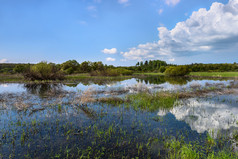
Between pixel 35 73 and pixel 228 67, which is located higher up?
pixel 228 67

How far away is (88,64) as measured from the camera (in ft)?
274

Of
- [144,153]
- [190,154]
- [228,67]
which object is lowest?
[144,153]

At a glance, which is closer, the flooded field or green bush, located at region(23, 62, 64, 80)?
the flooded field

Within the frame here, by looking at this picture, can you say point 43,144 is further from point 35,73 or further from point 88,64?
point 88,64

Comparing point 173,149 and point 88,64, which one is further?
point 88,64

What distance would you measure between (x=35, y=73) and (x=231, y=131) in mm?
45473

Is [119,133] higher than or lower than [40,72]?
lower

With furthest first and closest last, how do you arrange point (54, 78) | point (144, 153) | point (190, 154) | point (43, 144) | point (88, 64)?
1. point (88, 64)
2. point (54, 78)
3. point (43, 144)
4. point (144, 153)
5. point (190, 154)

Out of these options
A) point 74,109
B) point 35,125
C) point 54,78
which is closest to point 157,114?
point 74,109

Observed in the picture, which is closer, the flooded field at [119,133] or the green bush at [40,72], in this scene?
the flooded field at [119,133]

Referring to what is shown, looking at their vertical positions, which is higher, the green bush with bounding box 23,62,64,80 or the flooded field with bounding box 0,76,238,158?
the green bush with bounding box 23,62,64,80

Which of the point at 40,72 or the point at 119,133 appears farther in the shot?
the point at 40,72

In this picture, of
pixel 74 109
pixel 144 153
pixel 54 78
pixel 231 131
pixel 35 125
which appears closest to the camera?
pixel 144 153

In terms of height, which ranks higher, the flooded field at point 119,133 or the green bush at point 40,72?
the green bush at point 40,72
